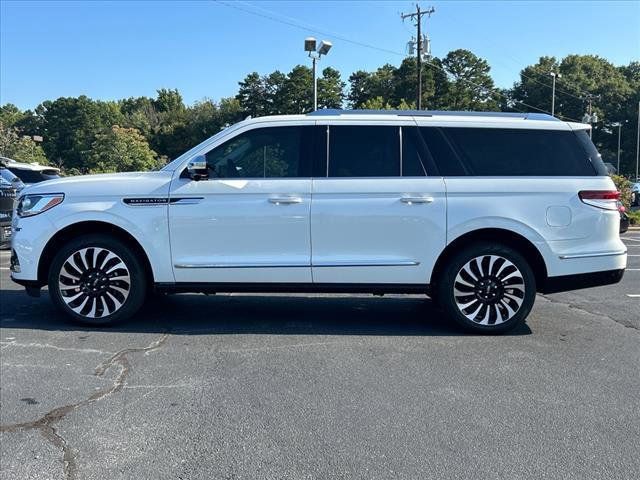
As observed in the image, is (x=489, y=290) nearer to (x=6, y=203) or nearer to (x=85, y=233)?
(x=85, y=233)

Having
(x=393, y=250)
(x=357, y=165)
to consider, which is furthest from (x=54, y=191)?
(x=393, y=250)

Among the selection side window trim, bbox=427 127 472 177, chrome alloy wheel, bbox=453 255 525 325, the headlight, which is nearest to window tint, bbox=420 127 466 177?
side window trim, bbox=427 127 472 177

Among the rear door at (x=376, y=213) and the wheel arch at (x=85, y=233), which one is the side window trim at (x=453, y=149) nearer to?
the rear door at (x=376, y=213)

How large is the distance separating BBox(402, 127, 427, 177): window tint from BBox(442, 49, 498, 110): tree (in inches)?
3004

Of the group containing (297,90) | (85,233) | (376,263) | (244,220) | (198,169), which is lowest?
(376,263)

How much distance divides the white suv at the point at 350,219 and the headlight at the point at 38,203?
13 mm

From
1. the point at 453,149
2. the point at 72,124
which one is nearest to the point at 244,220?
the point at 453,149

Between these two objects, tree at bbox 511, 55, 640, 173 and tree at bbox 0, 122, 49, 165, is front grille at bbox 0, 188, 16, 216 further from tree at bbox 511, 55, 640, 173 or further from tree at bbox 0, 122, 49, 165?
tree at bbox 511, 55, 640, 173

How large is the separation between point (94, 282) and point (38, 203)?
92 cm

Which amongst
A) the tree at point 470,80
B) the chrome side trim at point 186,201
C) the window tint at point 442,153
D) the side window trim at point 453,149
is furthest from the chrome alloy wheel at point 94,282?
the tree at point 470,80

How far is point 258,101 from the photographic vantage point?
73.8 meters

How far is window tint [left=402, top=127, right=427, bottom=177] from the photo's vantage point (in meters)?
5.44

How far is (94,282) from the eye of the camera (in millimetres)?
5562

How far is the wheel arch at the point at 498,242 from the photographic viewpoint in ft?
17.9
